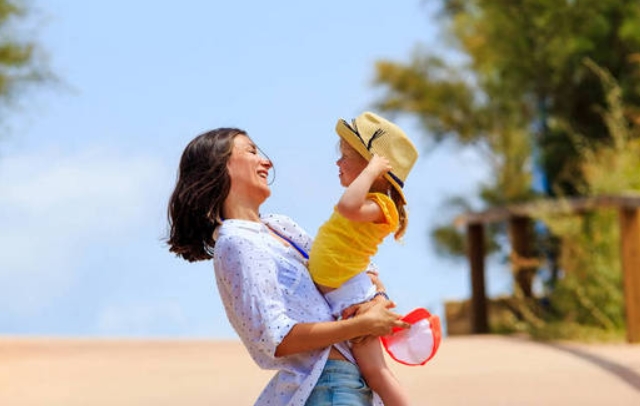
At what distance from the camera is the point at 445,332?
50.3 ft

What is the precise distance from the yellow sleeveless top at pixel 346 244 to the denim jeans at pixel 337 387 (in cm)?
21

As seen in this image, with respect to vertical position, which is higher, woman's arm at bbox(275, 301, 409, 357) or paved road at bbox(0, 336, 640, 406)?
woman's arm at bbox(275, 301, 409, 357)

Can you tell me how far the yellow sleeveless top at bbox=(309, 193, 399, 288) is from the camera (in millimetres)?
2805

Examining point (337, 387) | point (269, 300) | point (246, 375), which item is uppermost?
point (269, 300)

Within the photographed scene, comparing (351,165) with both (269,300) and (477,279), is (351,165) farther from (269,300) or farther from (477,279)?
(477,279)

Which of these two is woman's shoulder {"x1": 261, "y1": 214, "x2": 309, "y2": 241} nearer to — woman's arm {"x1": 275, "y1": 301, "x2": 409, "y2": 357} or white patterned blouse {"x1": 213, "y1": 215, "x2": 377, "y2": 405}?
white patterned blouse {"x1": 213, "y1": 215, "x2": 377, "y2": 405}

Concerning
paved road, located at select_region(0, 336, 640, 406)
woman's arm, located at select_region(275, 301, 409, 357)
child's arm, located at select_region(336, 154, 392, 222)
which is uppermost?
child's arm, located at select_region(336, 154, 392, 222)

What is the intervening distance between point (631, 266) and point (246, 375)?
3.50m

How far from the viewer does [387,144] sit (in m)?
2.90

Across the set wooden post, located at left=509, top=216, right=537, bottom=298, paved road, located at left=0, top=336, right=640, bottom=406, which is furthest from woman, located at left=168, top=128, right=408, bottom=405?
wooden post, located at left=509, top=216, right=537, bottom=298

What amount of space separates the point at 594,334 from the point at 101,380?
4.48 meters

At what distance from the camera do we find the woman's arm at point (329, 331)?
2.68m

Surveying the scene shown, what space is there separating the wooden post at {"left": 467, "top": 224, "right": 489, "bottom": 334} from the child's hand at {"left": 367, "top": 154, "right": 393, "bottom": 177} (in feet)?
34.4

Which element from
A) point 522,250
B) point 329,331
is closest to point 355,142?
point 329,331
